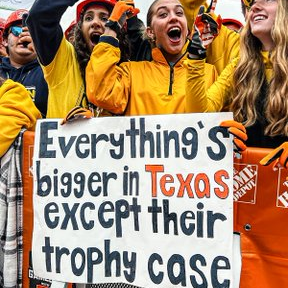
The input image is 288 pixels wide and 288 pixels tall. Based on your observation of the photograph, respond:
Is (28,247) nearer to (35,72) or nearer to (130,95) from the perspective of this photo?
(130,95)

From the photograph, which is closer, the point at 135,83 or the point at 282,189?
the point at 282,189

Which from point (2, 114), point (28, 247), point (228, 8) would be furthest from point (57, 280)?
point (228, 8)

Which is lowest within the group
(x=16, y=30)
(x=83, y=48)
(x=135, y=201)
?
(x=135, y=201)

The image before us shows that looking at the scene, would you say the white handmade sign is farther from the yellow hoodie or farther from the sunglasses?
the sunglasses

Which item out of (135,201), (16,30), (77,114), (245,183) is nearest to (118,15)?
(77,114)

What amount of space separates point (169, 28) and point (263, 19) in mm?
713

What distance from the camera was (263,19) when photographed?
2516mm

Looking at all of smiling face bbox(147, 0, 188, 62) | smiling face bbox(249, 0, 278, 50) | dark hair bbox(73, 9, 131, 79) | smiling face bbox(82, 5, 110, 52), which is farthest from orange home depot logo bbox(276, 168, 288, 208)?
smiling face bbox(82, 5, 110, 52)

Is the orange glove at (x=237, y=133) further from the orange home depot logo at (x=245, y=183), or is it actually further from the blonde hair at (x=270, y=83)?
the blonde hair at (x=270, y=83)

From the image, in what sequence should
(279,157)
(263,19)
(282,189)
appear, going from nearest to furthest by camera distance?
1. (279,157)
2. (282,189)
3. (263,19)

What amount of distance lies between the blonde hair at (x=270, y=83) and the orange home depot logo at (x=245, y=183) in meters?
0.32

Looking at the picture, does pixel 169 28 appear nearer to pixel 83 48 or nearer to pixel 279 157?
pixel 83 48

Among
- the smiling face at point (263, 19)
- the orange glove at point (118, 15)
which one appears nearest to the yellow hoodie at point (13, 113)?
the orange glove at point (118, 15)

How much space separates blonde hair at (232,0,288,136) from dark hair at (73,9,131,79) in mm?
1024
